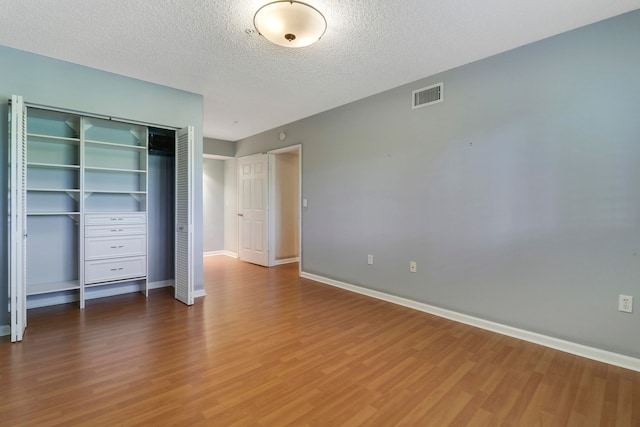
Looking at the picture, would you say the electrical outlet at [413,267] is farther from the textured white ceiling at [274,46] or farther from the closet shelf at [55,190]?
the closet shelf at [55,190]

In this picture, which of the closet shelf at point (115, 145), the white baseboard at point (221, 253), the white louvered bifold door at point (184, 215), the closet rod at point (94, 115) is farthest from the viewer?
the white baseboard at point (221, 253)

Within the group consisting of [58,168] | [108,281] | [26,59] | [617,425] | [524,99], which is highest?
[26,59]

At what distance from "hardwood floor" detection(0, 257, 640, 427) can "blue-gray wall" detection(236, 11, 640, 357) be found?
15.8 inches

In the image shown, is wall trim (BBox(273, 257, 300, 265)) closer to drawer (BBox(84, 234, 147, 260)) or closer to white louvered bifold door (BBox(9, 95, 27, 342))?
drawer (BBox(84, 234, 147, 260))

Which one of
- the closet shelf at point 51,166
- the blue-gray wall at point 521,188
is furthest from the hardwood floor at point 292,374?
the closet shelf at point 51,166

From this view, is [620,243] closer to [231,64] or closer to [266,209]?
[231,64]

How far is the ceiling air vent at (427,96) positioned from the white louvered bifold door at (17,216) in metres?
3.65

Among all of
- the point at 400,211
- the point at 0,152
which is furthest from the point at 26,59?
the point at 400,211

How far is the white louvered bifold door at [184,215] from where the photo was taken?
346cm

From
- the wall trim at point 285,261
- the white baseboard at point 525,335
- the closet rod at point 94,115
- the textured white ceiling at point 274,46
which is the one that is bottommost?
the white baseboard at point 525,335

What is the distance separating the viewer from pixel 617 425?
1.61 m

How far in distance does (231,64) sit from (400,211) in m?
2.39

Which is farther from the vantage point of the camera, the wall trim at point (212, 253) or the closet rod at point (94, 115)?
the wall trim at point (212, 253)

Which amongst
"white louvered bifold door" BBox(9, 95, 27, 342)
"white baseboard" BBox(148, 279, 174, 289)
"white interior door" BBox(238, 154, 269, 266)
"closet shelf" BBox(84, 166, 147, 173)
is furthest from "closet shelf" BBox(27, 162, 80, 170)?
"white interior door" BBox(238, 154, 269, 266)
